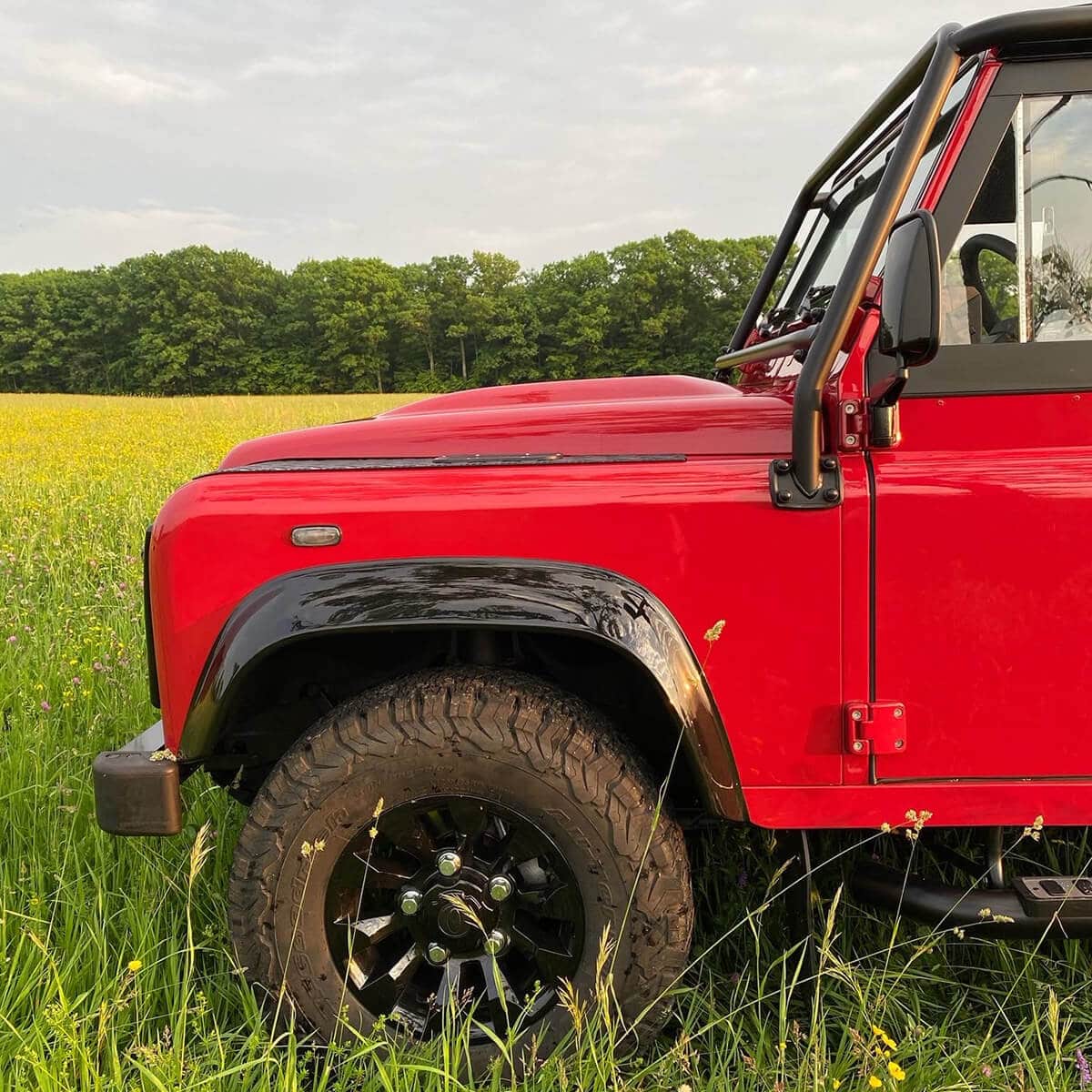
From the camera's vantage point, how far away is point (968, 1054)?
177 centimetres

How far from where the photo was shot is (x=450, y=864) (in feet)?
5.51

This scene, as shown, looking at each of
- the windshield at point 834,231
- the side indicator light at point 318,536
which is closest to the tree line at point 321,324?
the windshield at point 834,231

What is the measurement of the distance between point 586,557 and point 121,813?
1.11m

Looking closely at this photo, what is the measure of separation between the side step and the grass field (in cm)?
4

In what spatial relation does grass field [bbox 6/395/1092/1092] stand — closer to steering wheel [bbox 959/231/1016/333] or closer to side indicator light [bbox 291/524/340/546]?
side indicator light [bbox 291/524/340/546]

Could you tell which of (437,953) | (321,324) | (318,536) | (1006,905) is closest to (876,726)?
(1006,905)

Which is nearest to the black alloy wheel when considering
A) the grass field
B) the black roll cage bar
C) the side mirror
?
the grass field

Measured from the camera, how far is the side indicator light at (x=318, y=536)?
168cm

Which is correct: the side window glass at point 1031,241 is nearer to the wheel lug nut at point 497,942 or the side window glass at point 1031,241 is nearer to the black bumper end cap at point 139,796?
the wheel lug nut at point 497,942

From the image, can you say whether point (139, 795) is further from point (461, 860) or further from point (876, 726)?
point (876, 726)

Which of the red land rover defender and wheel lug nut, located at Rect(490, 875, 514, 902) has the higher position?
the red land rover defender

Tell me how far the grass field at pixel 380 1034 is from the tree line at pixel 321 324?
151ft

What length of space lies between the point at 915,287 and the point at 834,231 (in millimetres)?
1310

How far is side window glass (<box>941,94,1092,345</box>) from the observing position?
1.64 meters
